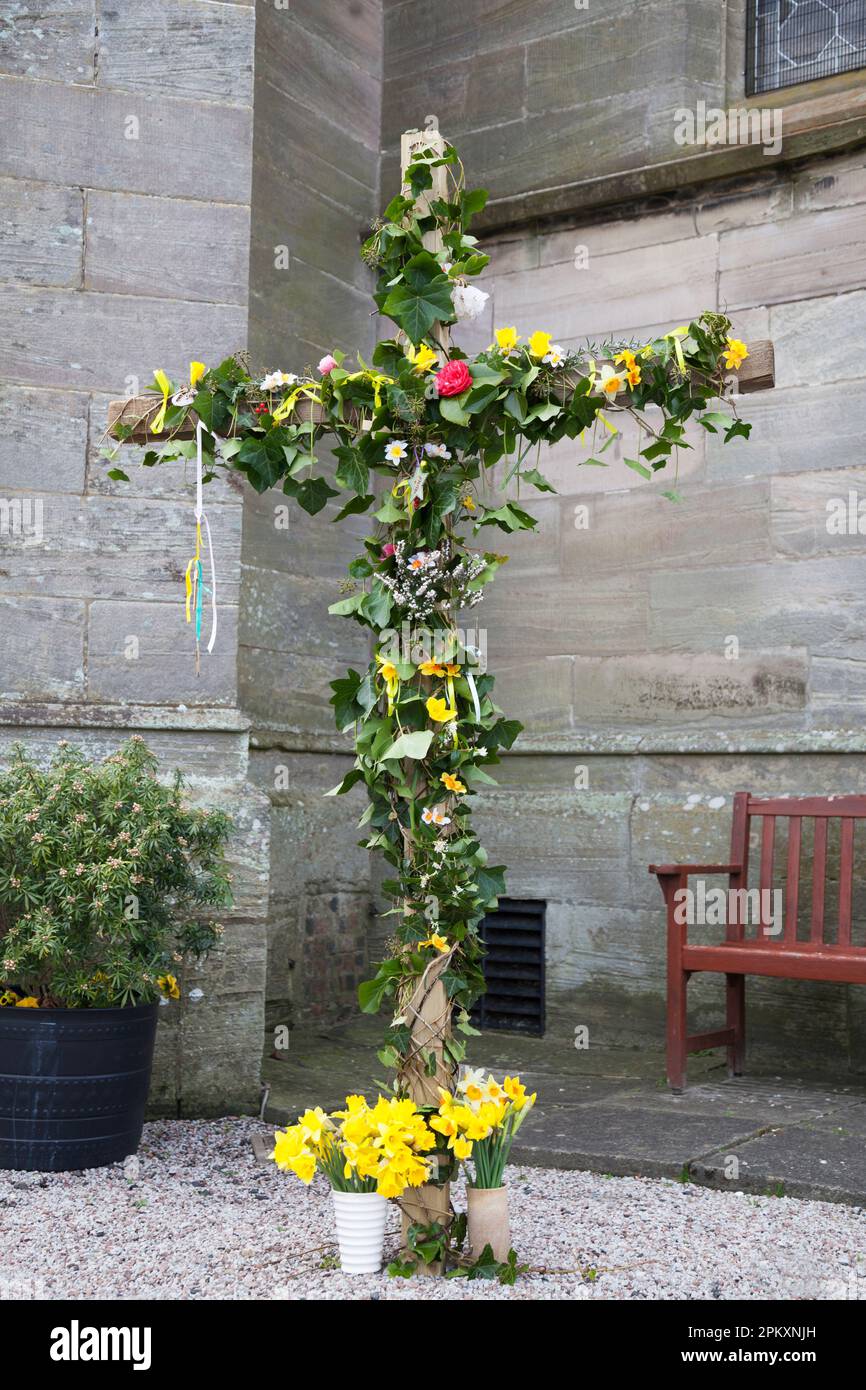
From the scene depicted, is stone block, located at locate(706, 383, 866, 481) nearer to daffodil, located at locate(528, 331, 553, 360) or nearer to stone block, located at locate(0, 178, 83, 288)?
stone block, located at locate(0, 178, 83, 288)

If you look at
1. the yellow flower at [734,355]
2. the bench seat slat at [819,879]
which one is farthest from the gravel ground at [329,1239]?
the yellow flower at [734,355]

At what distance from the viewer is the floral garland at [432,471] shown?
3.19 metres

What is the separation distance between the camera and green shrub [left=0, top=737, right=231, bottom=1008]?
4.24 metres

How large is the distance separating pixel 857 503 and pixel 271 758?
2643 mm

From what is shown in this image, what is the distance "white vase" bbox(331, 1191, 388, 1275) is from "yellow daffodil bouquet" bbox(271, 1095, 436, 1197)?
2 centimetres

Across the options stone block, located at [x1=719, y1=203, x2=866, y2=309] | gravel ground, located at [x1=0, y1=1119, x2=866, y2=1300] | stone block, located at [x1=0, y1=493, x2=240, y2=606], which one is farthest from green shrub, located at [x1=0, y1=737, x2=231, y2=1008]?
stone block, located at [x1=719, y1=203, x2=866, y2=309]

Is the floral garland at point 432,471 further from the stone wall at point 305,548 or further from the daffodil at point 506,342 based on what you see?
the stone wall at point 305,548

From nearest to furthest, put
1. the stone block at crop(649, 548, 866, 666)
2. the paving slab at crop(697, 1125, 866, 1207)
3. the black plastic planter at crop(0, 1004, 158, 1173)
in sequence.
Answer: the paving slab at crop(697, 1125, 866, 1207) < the black plastic planter at crop(0, 1004, 158, 1173) < the stone block at crop(649, 548, 866, 666)

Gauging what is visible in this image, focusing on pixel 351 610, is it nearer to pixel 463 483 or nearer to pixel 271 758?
pixel 463 483

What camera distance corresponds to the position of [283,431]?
10.9 feet

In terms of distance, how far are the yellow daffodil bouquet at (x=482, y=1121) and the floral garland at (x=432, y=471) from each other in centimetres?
8

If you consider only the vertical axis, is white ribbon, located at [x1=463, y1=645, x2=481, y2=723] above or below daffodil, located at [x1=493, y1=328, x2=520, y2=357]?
below

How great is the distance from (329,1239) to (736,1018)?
2331 millimetres

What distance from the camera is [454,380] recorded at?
315 cm
